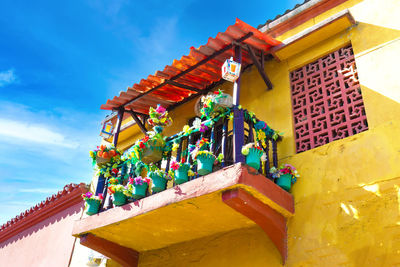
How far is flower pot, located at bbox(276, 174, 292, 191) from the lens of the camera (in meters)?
5.29

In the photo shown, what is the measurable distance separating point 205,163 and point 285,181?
110 centimetres

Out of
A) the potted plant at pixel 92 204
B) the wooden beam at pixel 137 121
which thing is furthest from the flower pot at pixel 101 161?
the wooden beam at pixel 137 121

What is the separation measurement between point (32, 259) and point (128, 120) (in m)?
3.98

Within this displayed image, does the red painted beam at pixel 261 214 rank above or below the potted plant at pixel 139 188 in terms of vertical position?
below

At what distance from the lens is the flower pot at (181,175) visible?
5199mm

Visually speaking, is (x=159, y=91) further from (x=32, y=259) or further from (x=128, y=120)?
(x=32, y=259)

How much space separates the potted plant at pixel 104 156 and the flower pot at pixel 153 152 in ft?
3.38

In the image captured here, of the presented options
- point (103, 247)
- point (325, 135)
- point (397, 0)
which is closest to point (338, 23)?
point (397, 0)

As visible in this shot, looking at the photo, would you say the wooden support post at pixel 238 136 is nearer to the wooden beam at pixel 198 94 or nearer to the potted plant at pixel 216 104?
the potted plant at pixel 216 104

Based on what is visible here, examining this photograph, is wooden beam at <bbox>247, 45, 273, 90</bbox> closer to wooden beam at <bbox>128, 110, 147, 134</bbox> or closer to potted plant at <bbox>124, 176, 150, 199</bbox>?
potted plant at <bbox>124, 176, 150, 199</bbox>

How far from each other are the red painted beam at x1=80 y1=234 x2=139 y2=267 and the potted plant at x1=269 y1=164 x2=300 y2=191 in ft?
9.27

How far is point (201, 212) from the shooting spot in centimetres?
523

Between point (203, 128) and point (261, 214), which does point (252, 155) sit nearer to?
point (261, 214)

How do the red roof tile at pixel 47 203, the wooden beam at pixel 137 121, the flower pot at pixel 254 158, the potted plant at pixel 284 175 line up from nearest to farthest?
1. the flower pot at pixel 254 158
2. the potted plant at pixel 284 175
3. the wooden beam at pixel 137 121
4. the red roof tile at pixel 47 203
